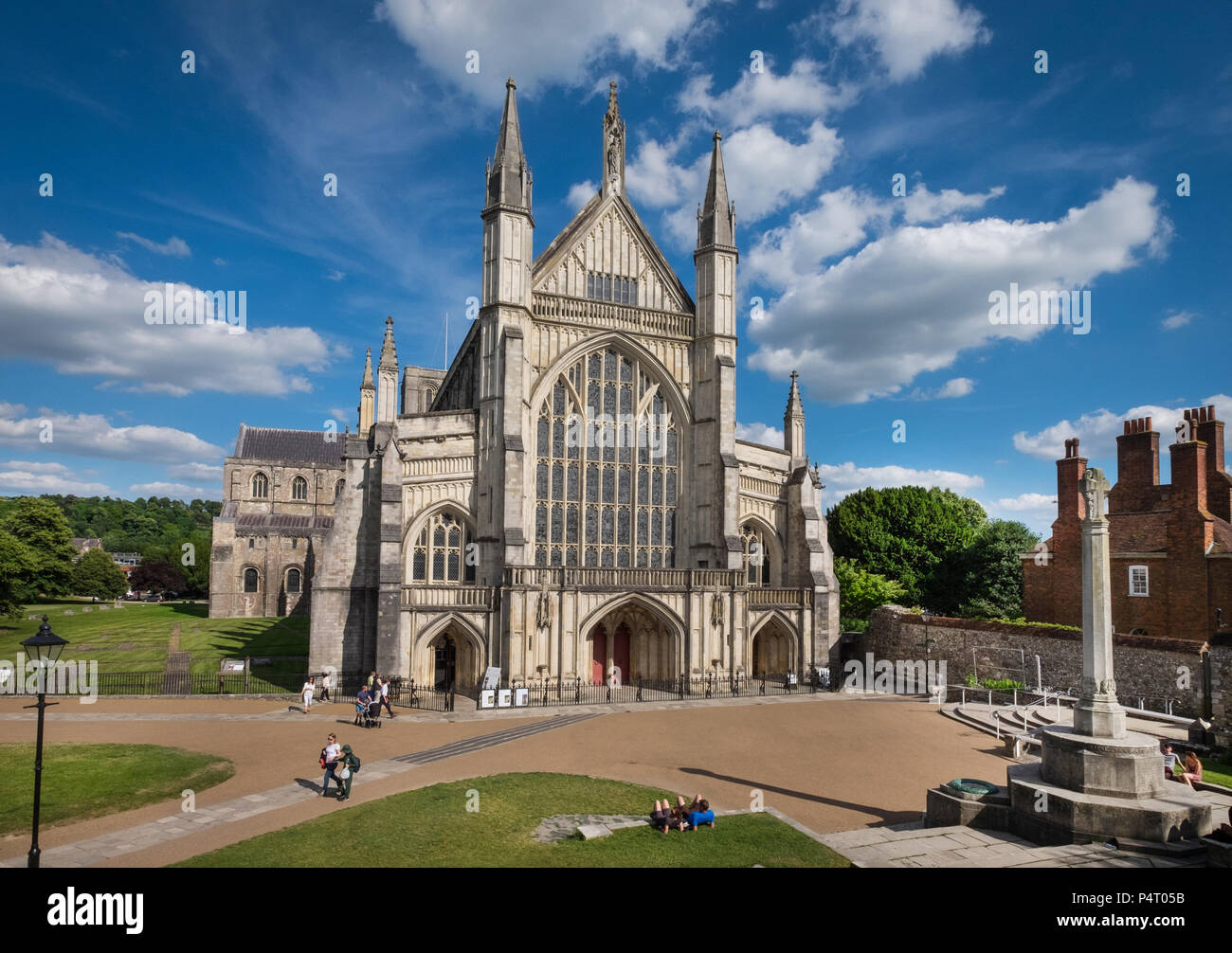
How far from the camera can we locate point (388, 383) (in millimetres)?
29734

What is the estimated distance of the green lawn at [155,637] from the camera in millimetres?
33469

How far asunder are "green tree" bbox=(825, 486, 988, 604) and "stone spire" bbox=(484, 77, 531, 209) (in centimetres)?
2868

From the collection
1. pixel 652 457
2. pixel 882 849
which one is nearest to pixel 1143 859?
pixel 882 849

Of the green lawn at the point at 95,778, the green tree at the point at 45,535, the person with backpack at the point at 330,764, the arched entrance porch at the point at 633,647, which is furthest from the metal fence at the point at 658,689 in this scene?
the green tree at the point at 45,535

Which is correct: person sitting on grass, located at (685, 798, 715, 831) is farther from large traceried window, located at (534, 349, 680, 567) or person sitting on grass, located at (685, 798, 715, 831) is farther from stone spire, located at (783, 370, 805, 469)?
stone spire, located at (783, 370, 805, 469)

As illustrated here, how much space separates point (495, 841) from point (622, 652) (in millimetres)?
19830

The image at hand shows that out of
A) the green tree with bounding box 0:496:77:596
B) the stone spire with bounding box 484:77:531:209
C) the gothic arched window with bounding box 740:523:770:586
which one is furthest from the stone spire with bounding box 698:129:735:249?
the green tree with bounding box 0:496:77:596

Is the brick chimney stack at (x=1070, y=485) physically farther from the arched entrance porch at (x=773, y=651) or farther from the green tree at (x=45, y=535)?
the green tree at (x=45, y=535)

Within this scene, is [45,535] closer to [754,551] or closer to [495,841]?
[754,551]

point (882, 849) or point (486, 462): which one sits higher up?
point (486, 462)

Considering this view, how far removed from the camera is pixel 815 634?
32.3 metres

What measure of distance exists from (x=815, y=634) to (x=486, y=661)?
1509 cm

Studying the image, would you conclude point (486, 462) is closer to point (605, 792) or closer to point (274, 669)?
point (274, 669)
